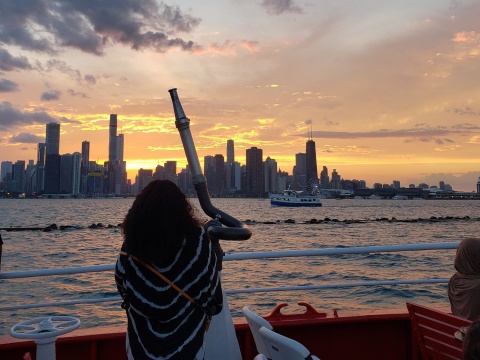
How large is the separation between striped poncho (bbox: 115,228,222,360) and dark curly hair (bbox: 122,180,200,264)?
6 cm

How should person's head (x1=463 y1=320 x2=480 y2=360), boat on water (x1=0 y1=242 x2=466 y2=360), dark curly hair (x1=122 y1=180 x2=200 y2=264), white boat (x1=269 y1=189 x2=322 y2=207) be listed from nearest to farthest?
person's head (x1=463 y1=320 x2=480 y2=360), dark curly hair (x1=122 y1=180 x2=200 y2=264), boat on water (x1=0 y1=242 x2=466 y2=360), white boat (x1=269 y1=189 x2=322 y2=207)

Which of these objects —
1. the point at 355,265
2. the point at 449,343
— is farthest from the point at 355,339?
the point at 355,265

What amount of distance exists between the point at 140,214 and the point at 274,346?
95cm

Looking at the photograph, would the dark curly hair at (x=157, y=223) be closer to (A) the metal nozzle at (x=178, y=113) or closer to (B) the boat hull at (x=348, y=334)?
(A) the metal nozzle at (x=178, y=113)

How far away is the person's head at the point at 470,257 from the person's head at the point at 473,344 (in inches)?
66.1

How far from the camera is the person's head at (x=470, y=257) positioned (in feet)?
11.3

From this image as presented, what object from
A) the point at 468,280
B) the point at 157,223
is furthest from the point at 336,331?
the point at 157,223

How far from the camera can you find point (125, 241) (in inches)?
91.8

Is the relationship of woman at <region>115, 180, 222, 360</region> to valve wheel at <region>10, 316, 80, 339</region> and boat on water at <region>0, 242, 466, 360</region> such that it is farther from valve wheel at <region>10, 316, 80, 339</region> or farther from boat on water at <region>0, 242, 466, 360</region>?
boat on water at <region>0, 242, 466, 360</region>

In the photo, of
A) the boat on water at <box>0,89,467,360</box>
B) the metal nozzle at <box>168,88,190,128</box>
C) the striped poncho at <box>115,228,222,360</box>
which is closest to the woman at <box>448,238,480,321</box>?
the boat on water at <box>0,89,467,360</box>

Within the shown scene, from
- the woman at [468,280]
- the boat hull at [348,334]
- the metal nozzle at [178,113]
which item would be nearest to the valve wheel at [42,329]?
the boat hull at [348,334]

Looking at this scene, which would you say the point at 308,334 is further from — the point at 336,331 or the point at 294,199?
the point at 294,199

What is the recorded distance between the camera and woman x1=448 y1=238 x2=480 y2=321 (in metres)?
3.42

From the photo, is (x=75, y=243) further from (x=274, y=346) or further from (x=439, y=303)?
(x=274, y=346)
